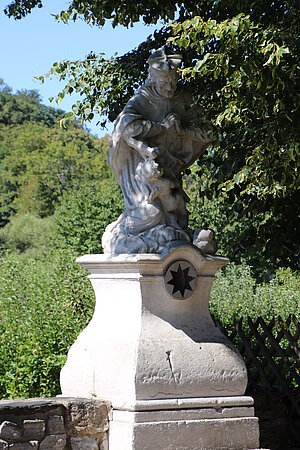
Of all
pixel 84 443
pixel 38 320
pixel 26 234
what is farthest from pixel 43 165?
pixel 84 443

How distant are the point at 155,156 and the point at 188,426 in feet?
Result: 6.46

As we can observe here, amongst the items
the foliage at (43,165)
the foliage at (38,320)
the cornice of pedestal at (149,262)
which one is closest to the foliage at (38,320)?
the foliage at (38,320)

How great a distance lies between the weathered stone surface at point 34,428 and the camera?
5.61 meters

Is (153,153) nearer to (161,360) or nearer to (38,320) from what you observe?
(161,360)

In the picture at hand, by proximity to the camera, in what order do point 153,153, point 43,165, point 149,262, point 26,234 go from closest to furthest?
1. point 149,262
2. point 153,153
3. point 26,234
4. point 43,165

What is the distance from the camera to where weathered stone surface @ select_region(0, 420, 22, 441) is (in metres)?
5.48

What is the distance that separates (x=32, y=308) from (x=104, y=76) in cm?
296

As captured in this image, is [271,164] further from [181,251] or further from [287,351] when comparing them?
[287,351]

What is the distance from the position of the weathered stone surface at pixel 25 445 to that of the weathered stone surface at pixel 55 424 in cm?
13

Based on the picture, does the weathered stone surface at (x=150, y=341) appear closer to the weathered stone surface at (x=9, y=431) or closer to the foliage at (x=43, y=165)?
the weathered stone surface at (x=9, y=431)

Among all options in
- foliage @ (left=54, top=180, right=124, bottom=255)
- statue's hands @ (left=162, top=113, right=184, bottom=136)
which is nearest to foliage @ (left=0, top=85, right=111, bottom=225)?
foliage @ (left=54, top=180, right=124, bottom=255)

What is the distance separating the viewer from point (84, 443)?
5887 mm

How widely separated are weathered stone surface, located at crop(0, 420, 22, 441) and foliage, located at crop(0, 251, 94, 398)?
285 centimetres


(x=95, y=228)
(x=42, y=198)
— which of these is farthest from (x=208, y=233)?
(x=42, y=198)
